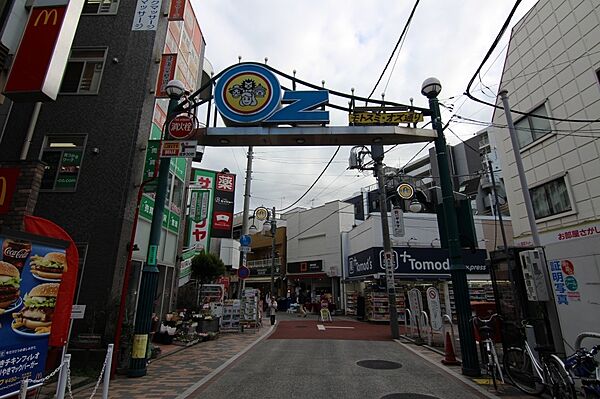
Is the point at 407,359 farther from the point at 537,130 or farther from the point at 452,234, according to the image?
the point at 537,130

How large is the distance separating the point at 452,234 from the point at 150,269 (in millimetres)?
6985

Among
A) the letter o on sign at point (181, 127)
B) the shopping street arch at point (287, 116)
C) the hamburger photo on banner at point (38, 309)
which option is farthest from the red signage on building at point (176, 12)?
the hamburger photo on banner at point (38, 309)

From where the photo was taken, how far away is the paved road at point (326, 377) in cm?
627

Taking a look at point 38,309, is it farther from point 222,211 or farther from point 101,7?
point 222,211

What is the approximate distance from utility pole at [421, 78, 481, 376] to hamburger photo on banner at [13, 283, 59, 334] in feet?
25.8

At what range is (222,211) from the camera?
21.5 metres

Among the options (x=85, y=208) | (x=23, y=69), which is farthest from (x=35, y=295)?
(x=85, y=208)

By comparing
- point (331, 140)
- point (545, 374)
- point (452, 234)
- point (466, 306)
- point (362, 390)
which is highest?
point (331, 140)

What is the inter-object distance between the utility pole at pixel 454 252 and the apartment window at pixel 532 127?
16.2 feet

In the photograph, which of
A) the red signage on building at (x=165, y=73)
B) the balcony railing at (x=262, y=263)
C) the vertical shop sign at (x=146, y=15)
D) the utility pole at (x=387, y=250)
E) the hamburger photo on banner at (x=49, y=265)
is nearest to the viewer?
the hamburger photo on banner at (x=49, y=265)

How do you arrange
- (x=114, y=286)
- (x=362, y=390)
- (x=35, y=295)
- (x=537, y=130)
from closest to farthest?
1. (x=35, y=295)
2. (x=362, y=390)
3. (x=114, y=286)
4. (x=537, y=130)

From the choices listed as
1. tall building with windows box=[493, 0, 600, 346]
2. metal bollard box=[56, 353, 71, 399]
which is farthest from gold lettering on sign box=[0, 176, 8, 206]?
tall building with windows box=[493, 0, 600, 346]

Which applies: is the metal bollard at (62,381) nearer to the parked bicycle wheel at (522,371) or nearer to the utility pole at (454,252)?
the parked bicycle wheel at (522,371)

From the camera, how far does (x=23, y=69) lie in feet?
18.9
